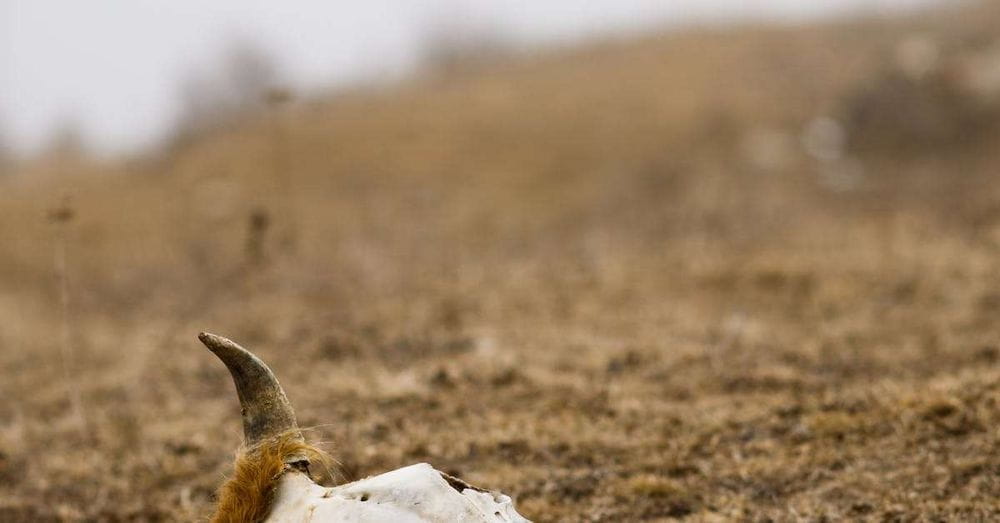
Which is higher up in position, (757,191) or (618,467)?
(757,191)

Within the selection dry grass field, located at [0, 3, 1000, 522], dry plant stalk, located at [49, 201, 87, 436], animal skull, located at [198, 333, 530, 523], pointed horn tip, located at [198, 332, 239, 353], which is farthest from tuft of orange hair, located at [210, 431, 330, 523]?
dry plant stalk, located at [49, 201, 87, 436]

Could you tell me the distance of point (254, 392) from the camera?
3.95m

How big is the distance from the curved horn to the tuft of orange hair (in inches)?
2.8

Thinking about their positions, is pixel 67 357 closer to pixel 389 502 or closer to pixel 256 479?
pixel 256 479

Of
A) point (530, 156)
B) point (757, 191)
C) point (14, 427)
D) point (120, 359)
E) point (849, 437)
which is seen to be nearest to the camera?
point (849, 437)

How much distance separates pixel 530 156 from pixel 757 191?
7612 millimetres

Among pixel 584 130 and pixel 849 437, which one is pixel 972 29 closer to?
pixel 584 130

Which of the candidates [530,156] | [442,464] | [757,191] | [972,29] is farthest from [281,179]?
[972,29]

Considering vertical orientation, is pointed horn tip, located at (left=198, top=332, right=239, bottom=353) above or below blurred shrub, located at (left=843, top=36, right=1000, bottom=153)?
below

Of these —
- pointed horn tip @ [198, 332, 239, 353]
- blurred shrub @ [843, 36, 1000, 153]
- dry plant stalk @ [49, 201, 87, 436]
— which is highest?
blurred shrub @ [843, 36, 1000, 153]

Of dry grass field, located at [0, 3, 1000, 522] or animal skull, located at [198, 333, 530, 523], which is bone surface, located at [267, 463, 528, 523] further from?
dry grass field, located at [0, 3, 1000, 522]

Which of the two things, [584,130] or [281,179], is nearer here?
[281,179]

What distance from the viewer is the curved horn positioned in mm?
3926

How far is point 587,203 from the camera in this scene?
2225cm
